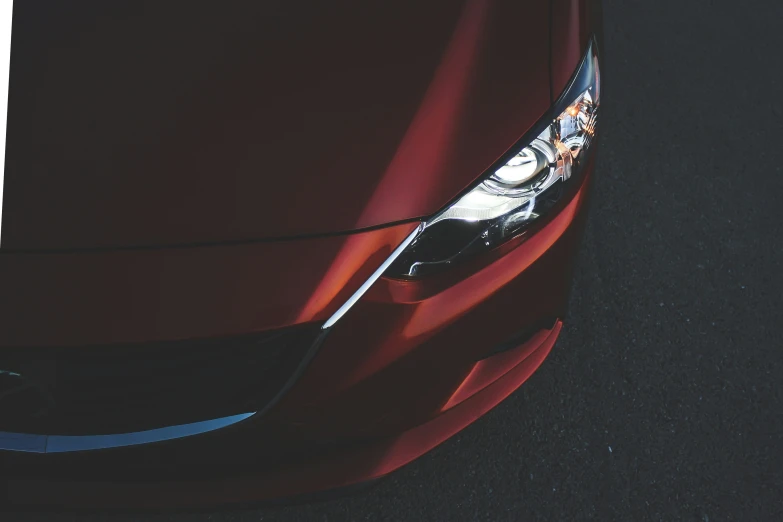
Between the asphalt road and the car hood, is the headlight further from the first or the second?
the asphalt road

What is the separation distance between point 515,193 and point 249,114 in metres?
0.57

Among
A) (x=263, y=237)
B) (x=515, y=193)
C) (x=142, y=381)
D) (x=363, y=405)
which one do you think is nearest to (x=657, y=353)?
(x=515, y=193)

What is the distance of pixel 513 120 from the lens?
5.08 feet

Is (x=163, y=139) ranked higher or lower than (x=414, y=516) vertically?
higher

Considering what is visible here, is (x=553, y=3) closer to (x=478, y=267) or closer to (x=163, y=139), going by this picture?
(x=478, y=267)

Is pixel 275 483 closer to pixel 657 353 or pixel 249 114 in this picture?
pixel 249 114

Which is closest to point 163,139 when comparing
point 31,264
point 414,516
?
point 31,264

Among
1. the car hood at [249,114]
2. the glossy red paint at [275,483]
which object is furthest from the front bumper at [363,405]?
the car hood at [249,114]

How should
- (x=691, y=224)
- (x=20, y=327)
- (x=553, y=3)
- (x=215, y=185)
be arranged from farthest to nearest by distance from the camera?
1. (x=691, y=224)
2. (x=553, y=3)
3. (x=215, y=185)
4. (x=20, y=327)

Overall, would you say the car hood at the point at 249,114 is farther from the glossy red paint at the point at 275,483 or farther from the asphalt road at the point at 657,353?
the asphalt road at the point at 657,353

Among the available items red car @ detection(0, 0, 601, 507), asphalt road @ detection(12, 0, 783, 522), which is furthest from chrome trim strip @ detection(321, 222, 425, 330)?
asphalt road @ detection(12, 0, 783, 522)

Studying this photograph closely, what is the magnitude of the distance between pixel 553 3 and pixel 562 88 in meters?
0.24

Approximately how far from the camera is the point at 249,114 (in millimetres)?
1479

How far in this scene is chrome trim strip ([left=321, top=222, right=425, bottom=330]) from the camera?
4.48ft
